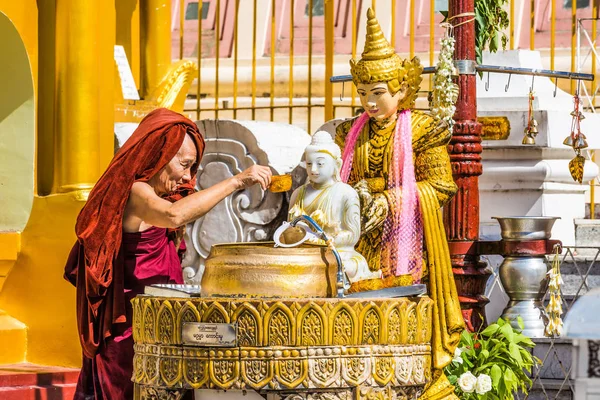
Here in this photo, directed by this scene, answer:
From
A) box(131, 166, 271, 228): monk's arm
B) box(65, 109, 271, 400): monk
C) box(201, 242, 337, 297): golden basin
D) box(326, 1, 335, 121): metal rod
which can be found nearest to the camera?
box(201, 242, 337, 297): golden basin

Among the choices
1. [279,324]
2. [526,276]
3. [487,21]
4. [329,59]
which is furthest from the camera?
[329,59]

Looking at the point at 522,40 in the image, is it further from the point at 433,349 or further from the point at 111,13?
the point at 433,349

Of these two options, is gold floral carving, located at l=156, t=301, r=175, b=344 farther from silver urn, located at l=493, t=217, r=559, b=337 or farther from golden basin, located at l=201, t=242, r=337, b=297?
silver urn, located at l=493, t=217, r=559, b=337

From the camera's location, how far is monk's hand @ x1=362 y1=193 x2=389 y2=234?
639cm

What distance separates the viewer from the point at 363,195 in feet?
21.2

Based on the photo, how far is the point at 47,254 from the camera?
7.78m

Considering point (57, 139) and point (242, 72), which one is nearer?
point (57, 139)

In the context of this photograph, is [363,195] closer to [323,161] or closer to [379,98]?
[323,161]

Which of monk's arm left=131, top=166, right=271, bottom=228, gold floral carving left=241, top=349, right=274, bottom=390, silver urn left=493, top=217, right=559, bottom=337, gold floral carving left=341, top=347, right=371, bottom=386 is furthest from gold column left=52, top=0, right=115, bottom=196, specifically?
gold floral carving left=341, top=347, right=371, bottom=386

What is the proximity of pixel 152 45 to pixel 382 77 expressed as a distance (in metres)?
3.28

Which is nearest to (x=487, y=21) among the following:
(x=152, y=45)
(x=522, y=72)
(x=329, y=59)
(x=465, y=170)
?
(x=522, y=72)

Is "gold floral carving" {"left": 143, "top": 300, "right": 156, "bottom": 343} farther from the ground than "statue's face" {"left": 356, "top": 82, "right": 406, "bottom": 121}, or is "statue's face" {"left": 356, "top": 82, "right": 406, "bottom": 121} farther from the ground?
"statue's face" {"left": 356, "top": 82, "right": 406, "bottom": 121}

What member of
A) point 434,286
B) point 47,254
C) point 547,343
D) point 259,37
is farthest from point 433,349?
point 259,37

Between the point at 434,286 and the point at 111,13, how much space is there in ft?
9.06
